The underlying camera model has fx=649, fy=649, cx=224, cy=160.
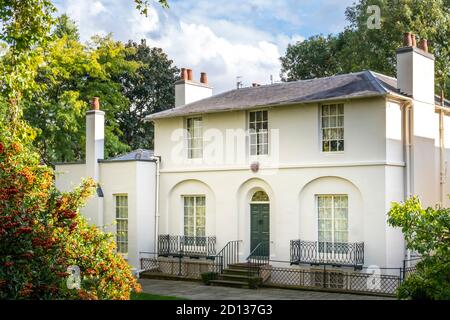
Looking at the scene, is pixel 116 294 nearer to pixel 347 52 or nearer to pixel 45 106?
pixel 45 106

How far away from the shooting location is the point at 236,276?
2509 cm

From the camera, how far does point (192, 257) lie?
27391 millimetres

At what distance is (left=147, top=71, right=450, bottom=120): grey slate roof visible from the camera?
24.2 m

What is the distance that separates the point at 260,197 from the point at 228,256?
2.77m

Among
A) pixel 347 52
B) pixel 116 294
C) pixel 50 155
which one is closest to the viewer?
pixel 116 294

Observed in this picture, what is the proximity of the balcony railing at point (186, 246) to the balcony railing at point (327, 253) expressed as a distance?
3990 mm

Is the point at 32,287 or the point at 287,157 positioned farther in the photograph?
the point at 287,157

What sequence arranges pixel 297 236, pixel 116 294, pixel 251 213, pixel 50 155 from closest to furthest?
pixel 116 294
pixel 297 236
pixel 251 213
pixel 50 155

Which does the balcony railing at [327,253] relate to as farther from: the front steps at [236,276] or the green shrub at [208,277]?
the green shrub at [208,277]

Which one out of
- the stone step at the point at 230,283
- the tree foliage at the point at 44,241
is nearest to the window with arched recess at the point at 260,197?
the stone step at the point at 230,283

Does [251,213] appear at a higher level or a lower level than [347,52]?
lower

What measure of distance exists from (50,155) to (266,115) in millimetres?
17143

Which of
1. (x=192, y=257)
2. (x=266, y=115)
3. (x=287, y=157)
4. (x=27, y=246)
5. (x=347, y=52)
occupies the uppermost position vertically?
(x=347, y=52)
